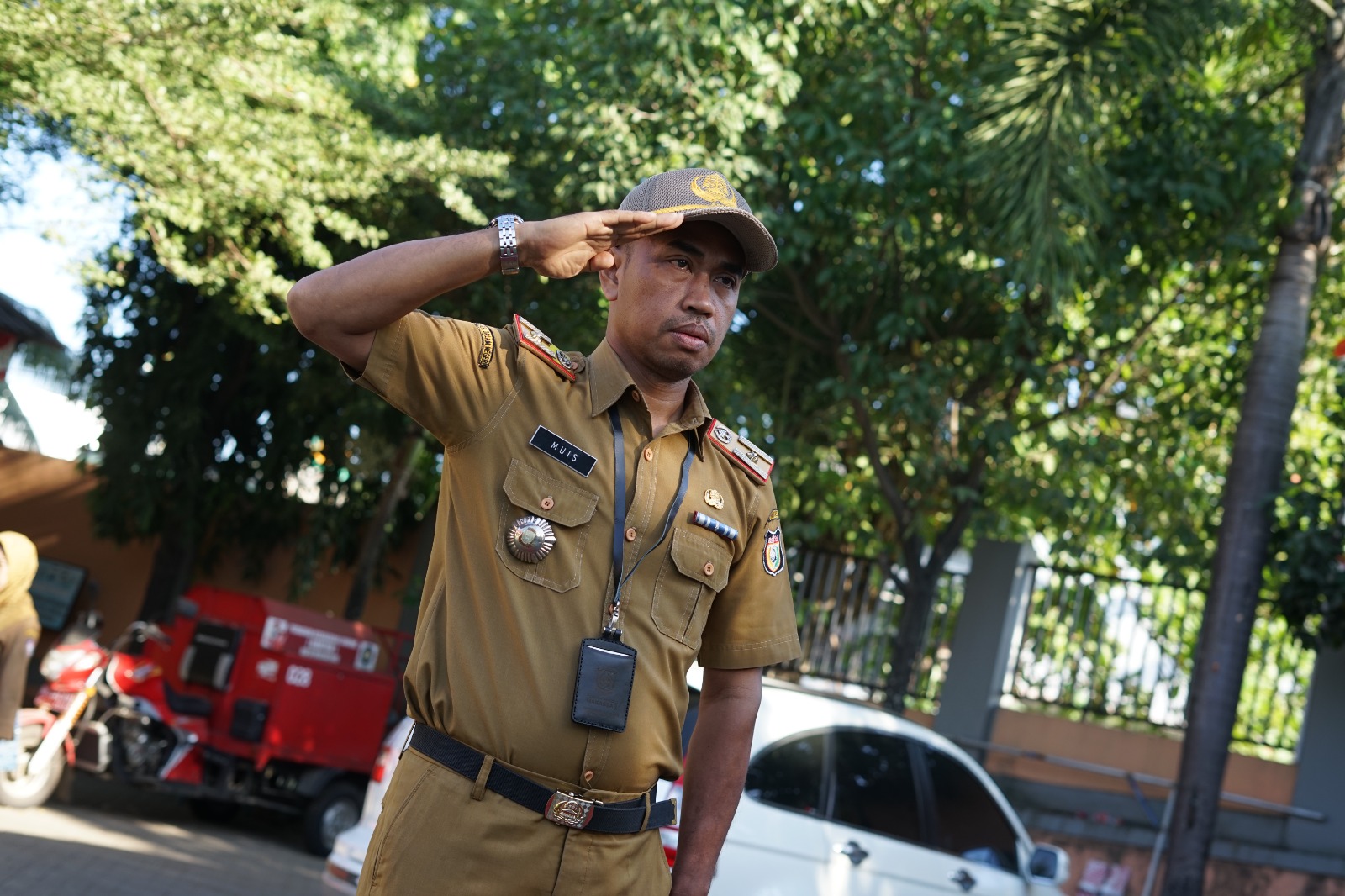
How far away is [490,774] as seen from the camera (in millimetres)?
2232

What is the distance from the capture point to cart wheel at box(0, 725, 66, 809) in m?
8.16

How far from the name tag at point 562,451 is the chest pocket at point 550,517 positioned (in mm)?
39

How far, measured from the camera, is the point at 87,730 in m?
8.16

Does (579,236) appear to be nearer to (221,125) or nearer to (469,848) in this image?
(469,848)

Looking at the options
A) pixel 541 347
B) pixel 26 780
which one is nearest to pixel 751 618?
pixel 541 347

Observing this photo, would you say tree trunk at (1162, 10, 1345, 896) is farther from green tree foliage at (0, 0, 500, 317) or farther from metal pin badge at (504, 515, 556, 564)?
metal pin badge at (504, 515, 556, 564)

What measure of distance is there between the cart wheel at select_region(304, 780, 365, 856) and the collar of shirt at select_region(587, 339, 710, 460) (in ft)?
23.9

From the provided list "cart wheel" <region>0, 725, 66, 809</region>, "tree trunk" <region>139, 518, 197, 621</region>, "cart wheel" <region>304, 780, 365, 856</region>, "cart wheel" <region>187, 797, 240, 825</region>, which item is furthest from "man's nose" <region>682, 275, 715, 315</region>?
"tree trunk" <region>139, 518, 197, 621</region>

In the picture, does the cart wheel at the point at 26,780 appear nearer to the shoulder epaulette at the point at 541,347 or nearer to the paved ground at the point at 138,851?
the paved ground at the point at 138,851

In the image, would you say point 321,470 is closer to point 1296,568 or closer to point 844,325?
point 844,325

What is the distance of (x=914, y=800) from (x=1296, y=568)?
3.85 meters

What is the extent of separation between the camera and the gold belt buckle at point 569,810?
2244mm

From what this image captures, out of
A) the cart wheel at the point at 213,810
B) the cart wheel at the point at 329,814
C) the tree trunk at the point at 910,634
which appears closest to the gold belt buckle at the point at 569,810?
the cart wheel at the point at 329,814

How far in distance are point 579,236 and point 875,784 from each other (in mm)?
4194
